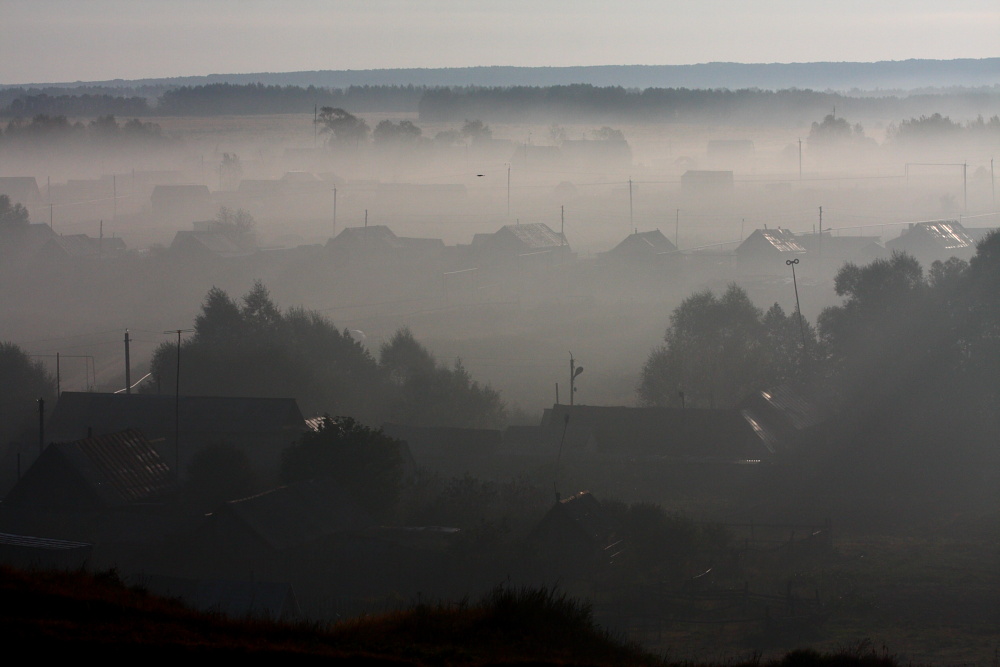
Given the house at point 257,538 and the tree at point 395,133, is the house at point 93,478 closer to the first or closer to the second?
the house at point 257,538

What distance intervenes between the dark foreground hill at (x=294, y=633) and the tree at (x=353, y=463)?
7.08 metres

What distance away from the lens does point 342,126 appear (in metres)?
76.2

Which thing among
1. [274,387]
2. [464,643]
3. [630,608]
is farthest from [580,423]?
[464,643]

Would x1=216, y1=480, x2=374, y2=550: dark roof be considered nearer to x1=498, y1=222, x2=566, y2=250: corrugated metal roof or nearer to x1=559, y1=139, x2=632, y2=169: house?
x1=498, y1=222, x2=566, y2=250: corrugated metal roof

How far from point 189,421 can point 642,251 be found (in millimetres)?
24271

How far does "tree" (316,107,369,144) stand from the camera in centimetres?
7625

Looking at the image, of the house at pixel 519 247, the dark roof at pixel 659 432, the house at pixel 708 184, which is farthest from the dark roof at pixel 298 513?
the house at pixel 708 184

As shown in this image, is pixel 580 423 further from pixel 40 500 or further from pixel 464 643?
pixel 464 643

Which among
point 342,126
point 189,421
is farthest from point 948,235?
point 342,126

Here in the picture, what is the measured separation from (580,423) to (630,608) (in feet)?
31.4

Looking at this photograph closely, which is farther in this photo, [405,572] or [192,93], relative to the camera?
[192,93]

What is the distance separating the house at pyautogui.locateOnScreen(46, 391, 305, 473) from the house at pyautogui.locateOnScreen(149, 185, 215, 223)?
38457 millimetres

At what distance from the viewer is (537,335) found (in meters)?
32.8

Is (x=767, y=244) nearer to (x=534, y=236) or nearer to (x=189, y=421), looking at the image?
(x=534, y=236)
